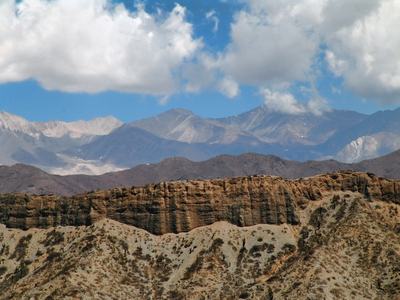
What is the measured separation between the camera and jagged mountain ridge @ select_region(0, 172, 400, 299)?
371 ft

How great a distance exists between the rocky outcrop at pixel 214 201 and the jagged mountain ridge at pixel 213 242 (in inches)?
10.1

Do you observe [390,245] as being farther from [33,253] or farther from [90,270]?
[33,253]

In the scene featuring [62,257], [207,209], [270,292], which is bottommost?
[270,292]

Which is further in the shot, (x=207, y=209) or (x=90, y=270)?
(x=207, y=209)

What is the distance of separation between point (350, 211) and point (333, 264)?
19855 millimetres

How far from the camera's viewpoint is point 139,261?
425 feet

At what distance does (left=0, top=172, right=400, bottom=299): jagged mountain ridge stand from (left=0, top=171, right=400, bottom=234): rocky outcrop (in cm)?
26

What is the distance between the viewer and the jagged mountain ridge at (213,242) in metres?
113

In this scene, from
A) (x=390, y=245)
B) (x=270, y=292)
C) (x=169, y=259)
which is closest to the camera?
(x=270, y=292)

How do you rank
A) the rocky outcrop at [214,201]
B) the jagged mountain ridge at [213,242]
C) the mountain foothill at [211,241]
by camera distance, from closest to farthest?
the jagged mountain ridge at [213,242] → the mountain foothill at [211,241] → the rocky outcrop at [214,201]

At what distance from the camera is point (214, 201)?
13850 cm

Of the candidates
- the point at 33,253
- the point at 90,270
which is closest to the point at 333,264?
the point at 90,270

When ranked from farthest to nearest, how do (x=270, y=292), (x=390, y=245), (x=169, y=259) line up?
(x=169, y=259) → (x=390, y=245) → (x=270, y=292)

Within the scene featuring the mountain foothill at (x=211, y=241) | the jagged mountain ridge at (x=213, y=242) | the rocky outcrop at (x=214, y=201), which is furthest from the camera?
the rocky outcrop at (x=214, y=201)
